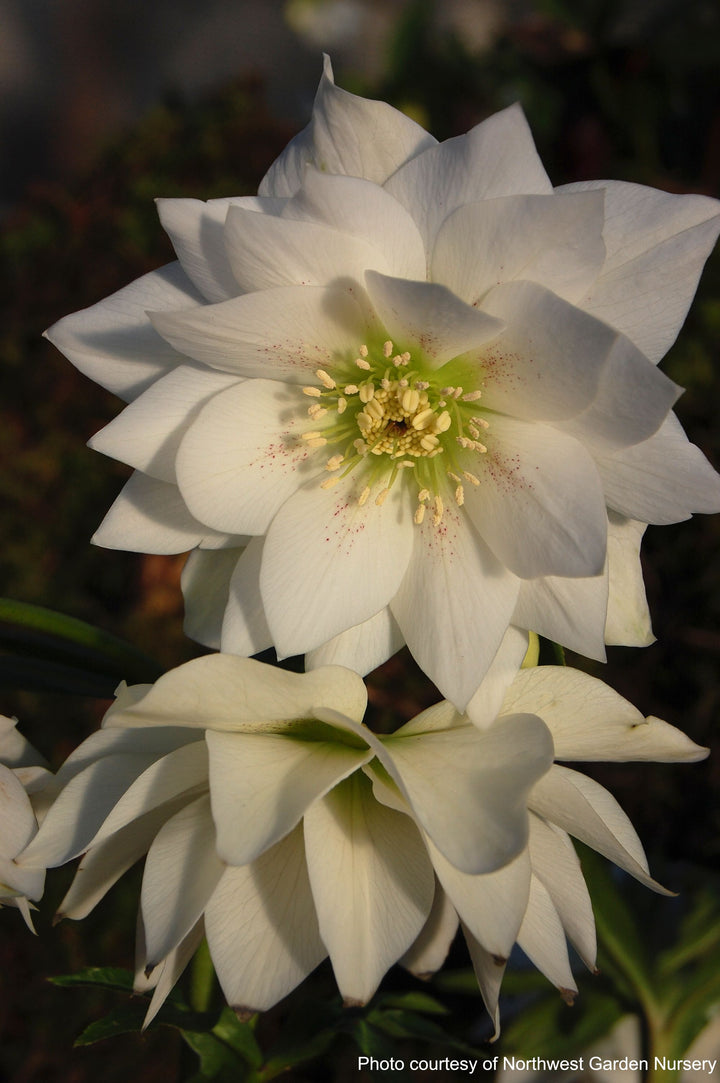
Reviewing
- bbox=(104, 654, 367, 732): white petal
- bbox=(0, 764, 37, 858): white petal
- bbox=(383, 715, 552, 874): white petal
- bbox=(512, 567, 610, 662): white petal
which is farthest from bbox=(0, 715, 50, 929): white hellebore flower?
bbox=(512, 567, 610, 662): white petal

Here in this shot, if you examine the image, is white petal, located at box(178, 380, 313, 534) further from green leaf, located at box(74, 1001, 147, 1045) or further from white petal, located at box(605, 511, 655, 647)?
green leaf, located at box(74, 1001, 147, 1045)

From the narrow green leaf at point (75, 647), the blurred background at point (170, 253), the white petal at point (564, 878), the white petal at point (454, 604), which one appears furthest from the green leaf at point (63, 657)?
the blurred background at point (170, 253)

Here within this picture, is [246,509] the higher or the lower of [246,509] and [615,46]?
the lower

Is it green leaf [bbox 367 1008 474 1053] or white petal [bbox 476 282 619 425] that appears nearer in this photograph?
white petal [bbox 476 282 619 425]

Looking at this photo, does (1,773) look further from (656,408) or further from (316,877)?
(656,408)

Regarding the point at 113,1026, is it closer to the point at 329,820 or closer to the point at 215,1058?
the point at 215,1058

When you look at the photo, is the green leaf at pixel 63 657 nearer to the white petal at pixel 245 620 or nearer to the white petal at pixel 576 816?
the white petal at pixel 245 620

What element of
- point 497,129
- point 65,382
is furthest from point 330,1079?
point 65,382
